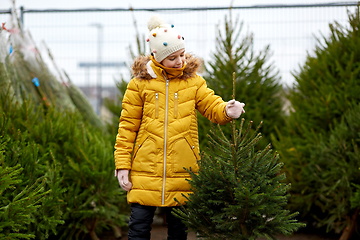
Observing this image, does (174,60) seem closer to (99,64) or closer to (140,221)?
(140,221)

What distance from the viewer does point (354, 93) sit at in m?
3.28

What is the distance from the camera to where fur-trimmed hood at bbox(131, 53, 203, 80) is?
2314mm

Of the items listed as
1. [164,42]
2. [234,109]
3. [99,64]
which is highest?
[99,64]

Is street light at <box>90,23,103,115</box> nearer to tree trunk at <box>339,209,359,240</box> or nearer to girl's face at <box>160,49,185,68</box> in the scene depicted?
girl's face at <box>160,49,185,68</box>

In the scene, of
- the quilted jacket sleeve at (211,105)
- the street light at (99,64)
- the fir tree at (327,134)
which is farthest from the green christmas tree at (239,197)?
the street light at (99,64)

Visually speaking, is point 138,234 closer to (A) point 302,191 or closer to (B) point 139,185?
(B) point 139,185

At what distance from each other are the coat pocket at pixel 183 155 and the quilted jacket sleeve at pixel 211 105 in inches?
8.2

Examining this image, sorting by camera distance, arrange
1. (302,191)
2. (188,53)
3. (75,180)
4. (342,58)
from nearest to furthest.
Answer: (188,53), (75,180), (302,191), (342,58)

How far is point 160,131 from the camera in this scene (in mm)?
2240

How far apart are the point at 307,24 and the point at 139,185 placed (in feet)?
13.6

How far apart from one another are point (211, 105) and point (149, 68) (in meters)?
0.48

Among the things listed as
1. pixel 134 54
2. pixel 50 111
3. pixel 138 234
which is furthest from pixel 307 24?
pixel 138 234

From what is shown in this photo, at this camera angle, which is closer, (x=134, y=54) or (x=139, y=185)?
(x=139, y=185)

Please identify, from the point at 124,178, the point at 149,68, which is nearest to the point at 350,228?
the point at 124,178
